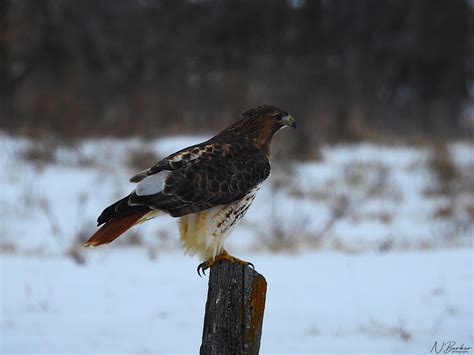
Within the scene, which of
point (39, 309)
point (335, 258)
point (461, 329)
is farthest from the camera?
point (335, 258)

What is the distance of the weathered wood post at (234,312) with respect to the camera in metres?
2.93

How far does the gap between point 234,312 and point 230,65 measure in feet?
47.9

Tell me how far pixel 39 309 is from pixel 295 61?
40.5 ft

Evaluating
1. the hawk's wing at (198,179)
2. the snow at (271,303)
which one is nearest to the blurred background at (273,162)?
the snow at (271,303)

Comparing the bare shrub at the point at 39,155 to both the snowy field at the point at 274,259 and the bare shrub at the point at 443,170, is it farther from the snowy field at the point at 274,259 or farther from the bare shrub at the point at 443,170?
the bare shrub at the point at 443,170

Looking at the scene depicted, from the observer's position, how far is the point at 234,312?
295cm

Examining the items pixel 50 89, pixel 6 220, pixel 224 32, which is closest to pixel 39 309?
pixel 6 220

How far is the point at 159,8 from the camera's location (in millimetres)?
16984

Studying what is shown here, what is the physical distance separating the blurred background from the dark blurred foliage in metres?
0.06

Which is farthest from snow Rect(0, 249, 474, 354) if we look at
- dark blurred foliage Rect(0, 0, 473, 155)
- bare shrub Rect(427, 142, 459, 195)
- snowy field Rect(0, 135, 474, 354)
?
dark blurred foliage Rect(0, 0, 473, 155)

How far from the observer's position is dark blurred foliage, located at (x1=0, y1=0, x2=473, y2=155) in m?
12.6

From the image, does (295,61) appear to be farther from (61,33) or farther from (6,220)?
(6,220)

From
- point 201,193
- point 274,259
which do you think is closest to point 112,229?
point 201,193

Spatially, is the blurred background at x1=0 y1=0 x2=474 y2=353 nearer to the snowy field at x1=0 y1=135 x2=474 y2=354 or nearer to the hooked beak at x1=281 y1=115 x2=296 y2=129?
the snowy field at x1=0 y1=135 x2=474 y2=354
